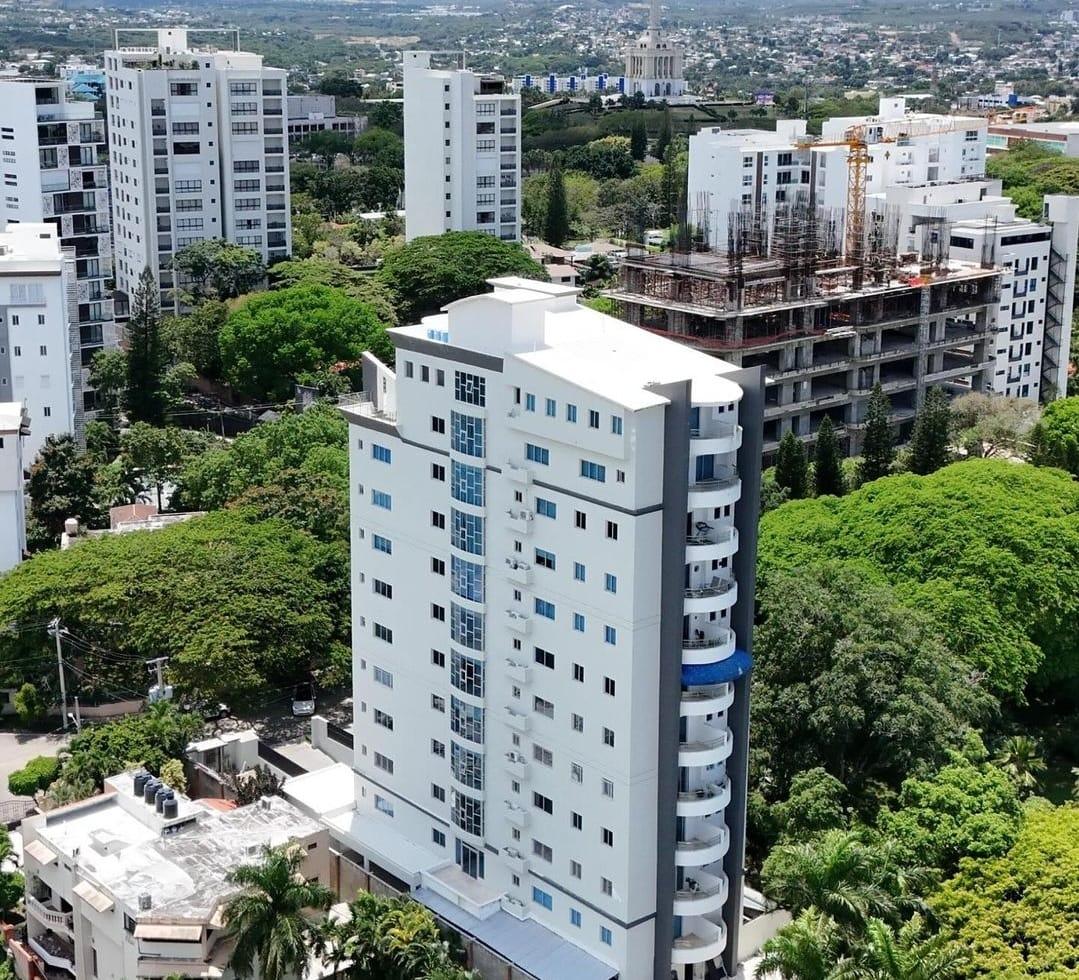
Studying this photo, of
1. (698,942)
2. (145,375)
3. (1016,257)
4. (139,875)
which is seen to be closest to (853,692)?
(698,942)

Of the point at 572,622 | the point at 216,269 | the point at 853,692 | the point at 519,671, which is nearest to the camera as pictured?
the point at 572,622

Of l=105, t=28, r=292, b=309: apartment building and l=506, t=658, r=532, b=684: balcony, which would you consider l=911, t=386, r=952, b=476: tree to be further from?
l=105, t=28, r=292, b=309: apartment building

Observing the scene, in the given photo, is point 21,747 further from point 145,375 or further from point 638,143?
point 638,143

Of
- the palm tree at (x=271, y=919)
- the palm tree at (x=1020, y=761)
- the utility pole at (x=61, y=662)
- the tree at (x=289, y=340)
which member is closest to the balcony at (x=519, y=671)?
the palm tree at (x=271, y=919)

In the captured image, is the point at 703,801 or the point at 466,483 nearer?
the point at 703,801

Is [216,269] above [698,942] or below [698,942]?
above

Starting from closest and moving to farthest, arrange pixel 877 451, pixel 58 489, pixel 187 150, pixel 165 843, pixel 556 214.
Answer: pixel 165 843 < pixel 58 489 < pixel 877 451 < pixel 187 150 < pixel 556 214

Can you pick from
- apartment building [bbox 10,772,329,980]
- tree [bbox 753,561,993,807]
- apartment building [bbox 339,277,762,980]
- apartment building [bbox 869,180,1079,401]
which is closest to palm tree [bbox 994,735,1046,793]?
tree [bbox 753,561,993,807]

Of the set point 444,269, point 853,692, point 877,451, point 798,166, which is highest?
point 798,166
